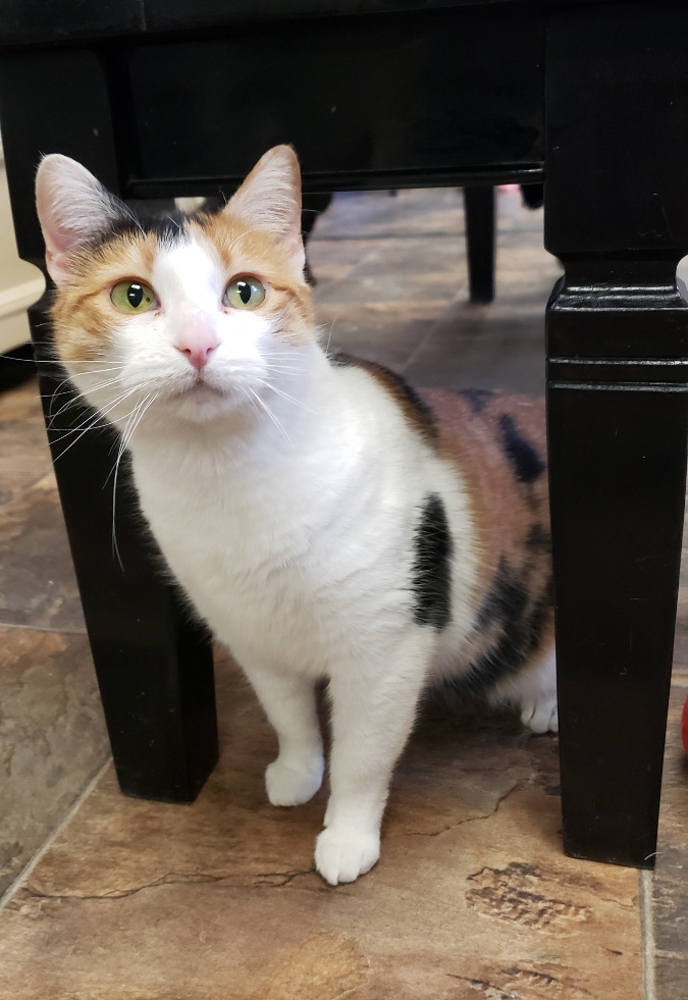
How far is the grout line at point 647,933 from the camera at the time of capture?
75 cm

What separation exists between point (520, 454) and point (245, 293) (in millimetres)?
429

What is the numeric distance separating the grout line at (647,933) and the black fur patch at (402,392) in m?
0.48

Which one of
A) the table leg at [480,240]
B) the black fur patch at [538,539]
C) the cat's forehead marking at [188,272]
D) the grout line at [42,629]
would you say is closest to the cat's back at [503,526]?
Result: the black fur patch at [538,539]

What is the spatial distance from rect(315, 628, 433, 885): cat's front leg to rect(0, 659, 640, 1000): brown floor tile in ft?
0.09

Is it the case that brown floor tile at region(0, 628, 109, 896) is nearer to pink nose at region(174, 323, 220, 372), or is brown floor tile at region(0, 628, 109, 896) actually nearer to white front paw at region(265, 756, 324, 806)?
white front paw at region(265, 756, 324, 806)

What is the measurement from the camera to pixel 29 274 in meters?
2.35

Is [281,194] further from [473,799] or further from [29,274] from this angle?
[29,274]

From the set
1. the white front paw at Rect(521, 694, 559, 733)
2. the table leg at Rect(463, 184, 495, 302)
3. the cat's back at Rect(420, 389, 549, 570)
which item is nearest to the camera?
the cat's back at Rect(420, 389, 549, 570)

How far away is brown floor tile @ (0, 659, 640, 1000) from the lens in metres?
0.78

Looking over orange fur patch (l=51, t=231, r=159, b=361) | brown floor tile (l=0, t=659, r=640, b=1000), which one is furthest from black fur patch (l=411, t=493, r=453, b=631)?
orange fur patch (l=51, t=231, r=159, b=361)

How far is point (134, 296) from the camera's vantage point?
71 centimetres

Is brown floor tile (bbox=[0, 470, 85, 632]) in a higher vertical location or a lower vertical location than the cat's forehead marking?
lower

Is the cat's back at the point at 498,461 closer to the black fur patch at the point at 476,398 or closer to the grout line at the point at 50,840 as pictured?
the black fur patch at the point at 476,398

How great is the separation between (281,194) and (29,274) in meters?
1.81
